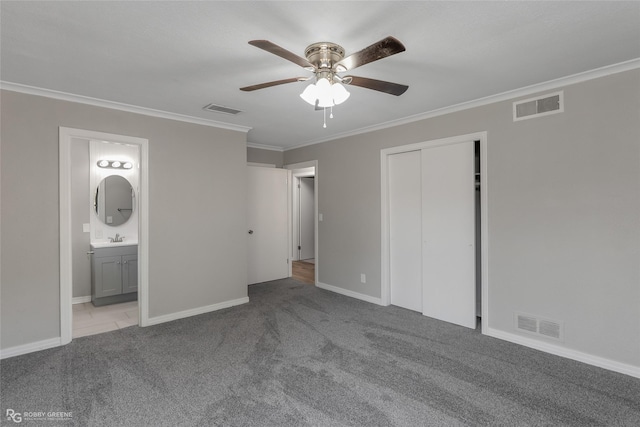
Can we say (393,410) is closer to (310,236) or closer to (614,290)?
(614,290)

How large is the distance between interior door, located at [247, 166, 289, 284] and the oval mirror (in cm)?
187

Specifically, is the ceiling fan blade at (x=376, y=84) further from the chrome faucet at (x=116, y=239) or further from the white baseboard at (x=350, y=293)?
the chrome faucet at (x=116, y=239)

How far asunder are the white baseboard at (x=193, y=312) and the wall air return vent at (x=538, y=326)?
11.0 feet

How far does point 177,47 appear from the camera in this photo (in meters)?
2.19

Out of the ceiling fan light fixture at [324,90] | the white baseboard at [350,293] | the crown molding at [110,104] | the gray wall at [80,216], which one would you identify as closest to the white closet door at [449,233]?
the white baseboard at [350,293]

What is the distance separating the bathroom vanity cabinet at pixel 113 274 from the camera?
441cm

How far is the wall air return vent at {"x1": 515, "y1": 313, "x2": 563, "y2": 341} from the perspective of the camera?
290cm

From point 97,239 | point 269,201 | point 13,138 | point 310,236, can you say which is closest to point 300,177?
point 310,236

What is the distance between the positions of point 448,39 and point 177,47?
1849 millimetres

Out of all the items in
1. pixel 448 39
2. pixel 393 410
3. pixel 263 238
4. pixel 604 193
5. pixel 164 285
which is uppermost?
pixel 448 39

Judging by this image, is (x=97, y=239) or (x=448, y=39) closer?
(x=448, y=39)

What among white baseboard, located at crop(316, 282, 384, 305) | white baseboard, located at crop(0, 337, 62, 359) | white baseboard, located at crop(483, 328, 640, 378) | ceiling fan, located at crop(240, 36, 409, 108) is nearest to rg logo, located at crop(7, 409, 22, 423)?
white baseboard, located at crop(0, 337, 62, 359)

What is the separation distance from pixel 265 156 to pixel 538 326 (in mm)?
4707

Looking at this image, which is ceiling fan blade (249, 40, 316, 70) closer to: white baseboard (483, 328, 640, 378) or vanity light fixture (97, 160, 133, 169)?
white baseboard (483, 328, 640, 378)
